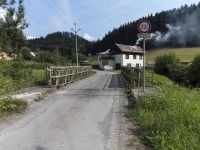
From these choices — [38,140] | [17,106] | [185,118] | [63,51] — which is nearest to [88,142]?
[38,140]

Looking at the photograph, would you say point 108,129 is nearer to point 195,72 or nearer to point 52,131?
point 52,131

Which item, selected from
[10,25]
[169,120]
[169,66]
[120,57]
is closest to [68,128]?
[169,120]

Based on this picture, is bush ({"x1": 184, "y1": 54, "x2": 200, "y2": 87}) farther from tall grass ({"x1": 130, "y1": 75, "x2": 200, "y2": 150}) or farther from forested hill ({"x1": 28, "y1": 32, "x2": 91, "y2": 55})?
forested hill ({"x1": 28, "y1": 32, "x2": 91, "y2": 55})

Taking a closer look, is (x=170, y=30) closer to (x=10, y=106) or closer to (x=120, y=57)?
(x=120, y=57)

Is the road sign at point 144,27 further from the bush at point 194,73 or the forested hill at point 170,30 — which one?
the forested hill at point 170,30

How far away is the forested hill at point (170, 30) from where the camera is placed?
136375mm

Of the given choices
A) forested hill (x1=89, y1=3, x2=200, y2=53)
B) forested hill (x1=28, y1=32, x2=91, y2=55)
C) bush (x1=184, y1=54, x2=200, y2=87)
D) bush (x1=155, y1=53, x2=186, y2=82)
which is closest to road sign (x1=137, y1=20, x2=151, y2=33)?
bush (x1=184, y1=54, x2=200, y2=87)

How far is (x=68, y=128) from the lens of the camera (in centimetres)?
787

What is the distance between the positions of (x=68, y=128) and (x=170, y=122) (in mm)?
2448

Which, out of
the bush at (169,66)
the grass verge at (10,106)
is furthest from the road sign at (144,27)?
the bush at (169,66)

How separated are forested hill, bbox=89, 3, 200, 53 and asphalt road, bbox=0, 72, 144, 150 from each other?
127 meters

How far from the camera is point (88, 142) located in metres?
6.64

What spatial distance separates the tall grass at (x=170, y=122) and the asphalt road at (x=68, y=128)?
56cm

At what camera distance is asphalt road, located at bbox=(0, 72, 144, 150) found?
6.46 meters
